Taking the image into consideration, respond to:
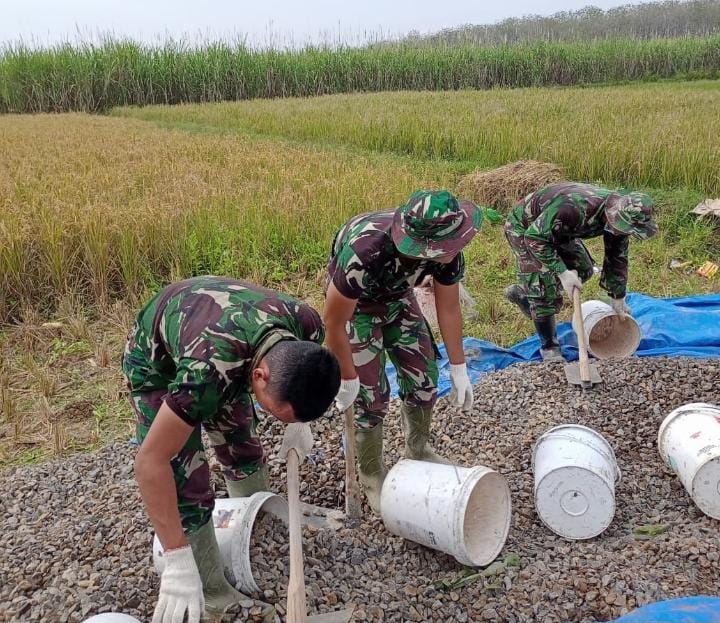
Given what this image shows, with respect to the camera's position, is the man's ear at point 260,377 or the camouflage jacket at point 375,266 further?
the camouflage jacket at point 375,266

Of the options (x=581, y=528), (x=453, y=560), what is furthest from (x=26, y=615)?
(x=581, y=528)

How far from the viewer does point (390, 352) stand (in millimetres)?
3078

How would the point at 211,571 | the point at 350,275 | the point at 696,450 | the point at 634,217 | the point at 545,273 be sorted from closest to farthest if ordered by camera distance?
the point at 211,571, the point at 350,275, the point at 696,450, the point at 634,217, the point at 545,273

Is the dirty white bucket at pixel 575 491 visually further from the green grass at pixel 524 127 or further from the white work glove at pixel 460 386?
the green grass at pixel 524 127

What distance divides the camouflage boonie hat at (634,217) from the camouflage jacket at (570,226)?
0.21 m

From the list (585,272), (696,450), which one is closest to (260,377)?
(696,450)

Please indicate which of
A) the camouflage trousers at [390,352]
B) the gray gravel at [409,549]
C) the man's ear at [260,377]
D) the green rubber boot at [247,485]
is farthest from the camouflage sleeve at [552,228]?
the man's ear at [260,377]

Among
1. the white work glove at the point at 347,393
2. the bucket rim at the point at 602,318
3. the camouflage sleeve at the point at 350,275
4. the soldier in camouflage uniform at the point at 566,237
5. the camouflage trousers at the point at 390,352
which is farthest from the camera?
the bucket rim at the point at 602,318

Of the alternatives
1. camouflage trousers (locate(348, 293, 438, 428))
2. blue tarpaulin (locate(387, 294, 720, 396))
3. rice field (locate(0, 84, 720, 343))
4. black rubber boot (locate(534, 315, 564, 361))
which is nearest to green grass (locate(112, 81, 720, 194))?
rice field (locate(0, 84, 720, 343))

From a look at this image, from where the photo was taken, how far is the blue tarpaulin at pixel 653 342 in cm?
448

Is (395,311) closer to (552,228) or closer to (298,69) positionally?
(552,228)

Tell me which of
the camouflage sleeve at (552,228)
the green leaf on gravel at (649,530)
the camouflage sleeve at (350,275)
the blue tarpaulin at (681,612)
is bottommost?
the green leaf on gravel at (649,530)

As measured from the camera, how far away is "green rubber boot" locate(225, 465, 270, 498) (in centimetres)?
271

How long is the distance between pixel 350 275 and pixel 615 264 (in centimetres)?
241
